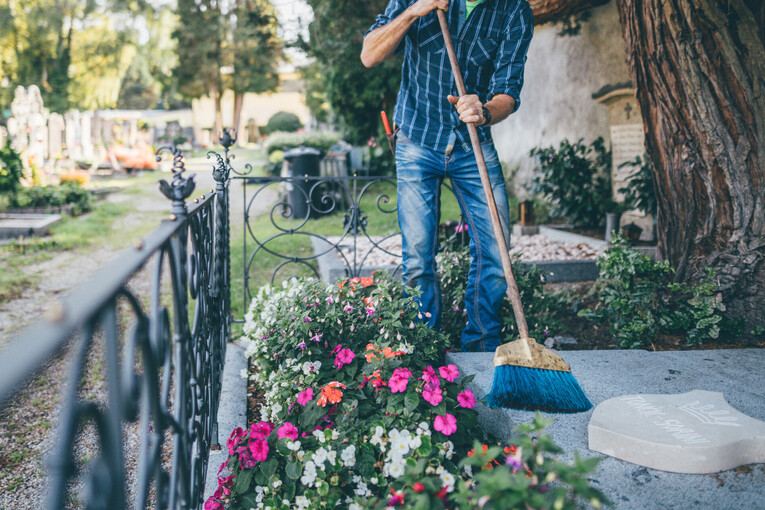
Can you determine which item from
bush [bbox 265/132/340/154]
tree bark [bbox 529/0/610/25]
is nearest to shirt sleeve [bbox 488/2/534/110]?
tree bark [bbox 529/0/610/25]

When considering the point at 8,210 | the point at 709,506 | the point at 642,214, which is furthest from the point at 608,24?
the point at 8,210

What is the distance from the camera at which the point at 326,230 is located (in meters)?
7.93

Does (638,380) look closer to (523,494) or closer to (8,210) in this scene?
(523,494)

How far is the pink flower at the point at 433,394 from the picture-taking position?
1.83 m

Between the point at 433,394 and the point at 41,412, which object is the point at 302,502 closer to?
the point at 433,394

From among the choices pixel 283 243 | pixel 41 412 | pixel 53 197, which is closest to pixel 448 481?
pixel 41 412

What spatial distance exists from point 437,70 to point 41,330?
256cm

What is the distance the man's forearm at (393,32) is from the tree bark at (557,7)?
11.0 ft

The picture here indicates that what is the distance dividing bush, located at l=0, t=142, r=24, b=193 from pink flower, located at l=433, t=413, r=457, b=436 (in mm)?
9871

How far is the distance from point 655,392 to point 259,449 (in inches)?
59.2

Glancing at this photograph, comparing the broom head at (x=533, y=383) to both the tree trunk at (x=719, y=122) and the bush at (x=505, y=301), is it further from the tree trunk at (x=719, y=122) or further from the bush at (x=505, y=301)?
the tree trunk at (x=719, y=122)

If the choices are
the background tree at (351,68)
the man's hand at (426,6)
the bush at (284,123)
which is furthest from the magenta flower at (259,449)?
the bush at (284,123)

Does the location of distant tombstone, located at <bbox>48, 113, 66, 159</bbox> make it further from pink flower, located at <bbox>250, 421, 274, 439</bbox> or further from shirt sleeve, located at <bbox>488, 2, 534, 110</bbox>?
pink flower, located at <bbox>250, 421, 274, 439</bbox>

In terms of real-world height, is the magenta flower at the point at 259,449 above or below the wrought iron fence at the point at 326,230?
below
